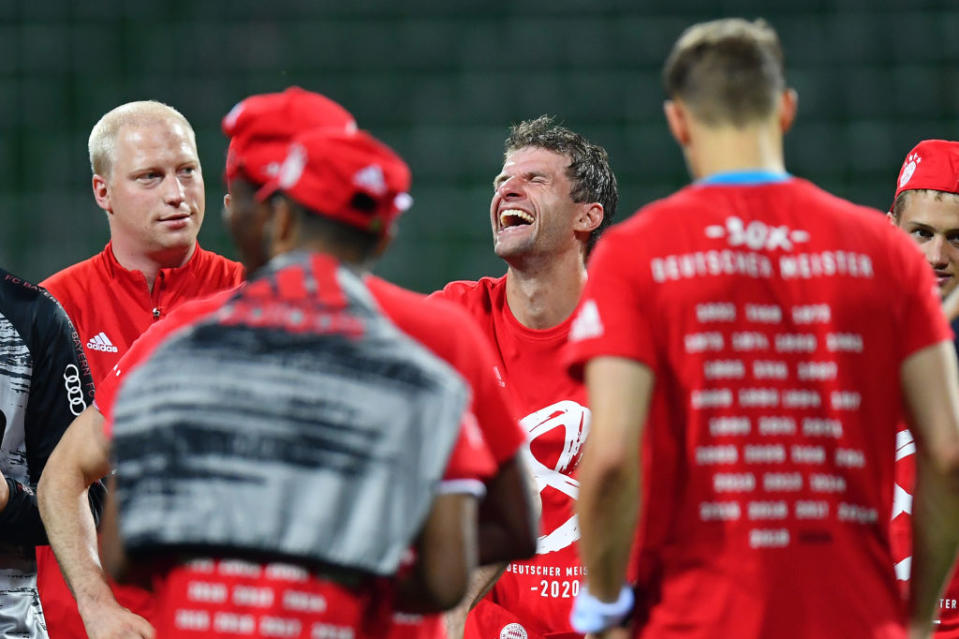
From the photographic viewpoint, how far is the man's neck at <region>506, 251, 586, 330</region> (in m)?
4.65

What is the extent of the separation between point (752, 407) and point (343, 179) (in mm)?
744

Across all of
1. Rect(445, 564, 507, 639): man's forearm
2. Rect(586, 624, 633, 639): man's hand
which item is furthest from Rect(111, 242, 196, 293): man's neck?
Rect(586, 624, 633, 639): man's hand

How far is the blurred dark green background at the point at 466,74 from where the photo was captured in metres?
8.23

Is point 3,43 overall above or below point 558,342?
above

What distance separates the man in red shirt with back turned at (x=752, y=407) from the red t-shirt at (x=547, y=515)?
1938mm

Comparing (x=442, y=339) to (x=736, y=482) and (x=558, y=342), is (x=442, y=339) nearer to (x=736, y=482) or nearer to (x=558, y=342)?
(x=736, y=482)

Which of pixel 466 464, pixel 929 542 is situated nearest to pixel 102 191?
pixel 466 464

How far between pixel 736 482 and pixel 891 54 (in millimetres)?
6630

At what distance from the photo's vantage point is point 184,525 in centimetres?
201

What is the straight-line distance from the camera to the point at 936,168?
14.3 feet

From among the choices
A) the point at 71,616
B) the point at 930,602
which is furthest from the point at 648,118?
the point at 930,602

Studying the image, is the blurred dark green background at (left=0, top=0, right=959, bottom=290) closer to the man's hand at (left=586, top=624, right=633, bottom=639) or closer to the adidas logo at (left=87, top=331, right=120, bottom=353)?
the adidas logo at (left=87, top=331, right=120, bottom=353)

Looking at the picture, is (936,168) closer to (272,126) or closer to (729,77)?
(729,77)

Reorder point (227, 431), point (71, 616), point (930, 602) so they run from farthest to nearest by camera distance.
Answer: point (71, 616) → point (930, 602) → point (227, 431)
